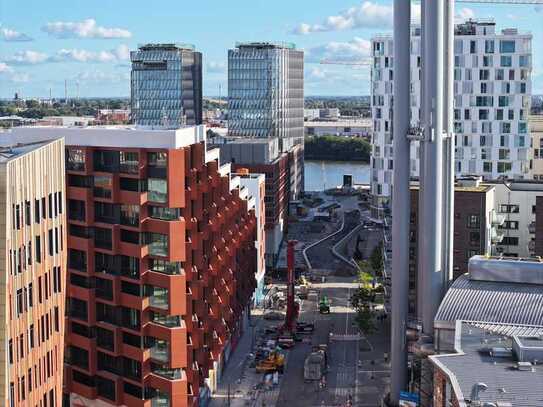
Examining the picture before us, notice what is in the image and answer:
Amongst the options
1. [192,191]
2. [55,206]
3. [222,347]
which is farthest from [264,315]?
[55,206]

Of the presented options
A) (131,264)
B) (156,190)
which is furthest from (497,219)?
(131,264)

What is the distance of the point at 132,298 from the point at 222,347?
14.2 metres

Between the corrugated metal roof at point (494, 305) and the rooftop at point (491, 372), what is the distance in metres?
3.49

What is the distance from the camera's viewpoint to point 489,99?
94688mm

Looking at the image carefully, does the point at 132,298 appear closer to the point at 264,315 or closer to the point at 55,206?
the point at 55,206

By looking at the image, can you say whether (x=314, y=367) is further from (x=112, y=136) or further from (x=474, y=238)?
(x=112, y=136)

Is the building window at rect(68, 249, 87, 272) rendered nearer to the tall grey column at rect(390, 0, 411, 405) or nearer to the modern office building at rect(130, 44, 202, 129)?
the tall grey column at rect(390, 0, 411, 405)

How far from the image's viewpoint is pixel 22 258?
90.8ft

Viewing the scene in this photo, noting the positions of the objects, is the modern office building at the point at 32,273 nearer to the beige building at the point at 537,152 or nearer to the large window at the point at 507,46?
the large window at the point at 507,46

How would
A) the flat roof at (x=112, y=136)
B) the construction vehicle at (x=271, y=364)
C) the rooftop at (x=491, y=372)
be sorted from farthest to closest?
the construction vehicle at (x=271, y=364) < the flat roof at (x=112, y=136) < the rooftop at (x=491, y=372)

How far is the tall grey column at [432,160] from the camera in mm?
44562

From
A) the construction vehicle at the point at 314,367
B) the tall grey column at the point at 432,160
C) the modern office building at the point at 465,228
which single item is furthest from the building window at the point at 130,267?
the modern office building at the point at 465,228

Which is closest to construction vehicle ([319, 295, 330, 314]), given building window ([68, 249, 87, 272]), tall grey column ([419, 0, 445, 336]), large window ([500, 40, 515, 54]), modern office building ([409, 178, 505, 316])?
modern office building ([409, 178, 505, 316])

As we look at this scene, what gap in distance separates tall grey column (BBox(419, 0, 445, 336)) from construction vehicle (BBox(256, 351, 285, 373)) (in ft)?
50.6
